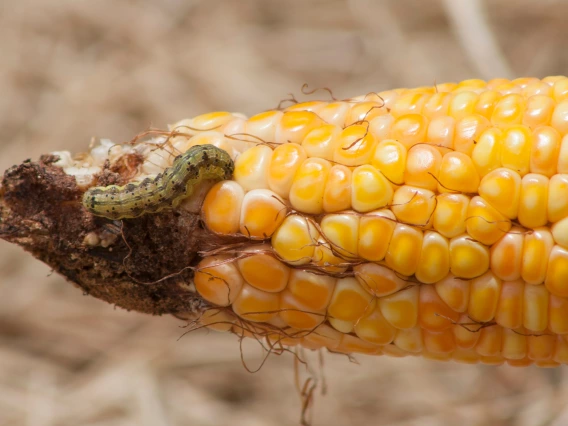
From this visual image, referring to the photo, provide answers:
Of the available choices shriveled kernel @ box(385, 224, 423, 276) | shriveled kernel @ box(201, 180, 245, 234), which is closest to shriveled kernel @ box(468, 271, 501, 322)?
shriveled kernel @ box(385, 224, 423, 276)

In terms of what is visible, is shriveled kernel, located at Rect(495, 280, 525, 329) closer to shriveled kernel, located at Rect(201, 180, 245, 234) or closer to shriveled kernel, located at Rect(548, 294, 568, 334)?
shriveled kernel, located at Rect(548, 294, 568, 334)

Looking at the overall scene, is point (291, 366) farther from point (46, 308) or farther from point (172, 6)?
point (172, 6)

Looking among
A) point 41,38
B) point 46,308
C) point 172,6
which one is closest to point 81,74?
point 41,38

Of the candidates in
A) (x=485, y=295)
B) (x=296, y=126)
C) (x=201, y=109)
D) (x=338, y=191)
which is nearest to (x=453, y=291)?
(x=485, y=295)

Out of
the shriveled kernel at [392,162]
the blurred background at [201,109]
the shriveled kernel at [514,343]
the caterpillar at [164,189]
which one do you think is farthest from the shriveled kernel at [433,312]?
the blurred background at [201,109]

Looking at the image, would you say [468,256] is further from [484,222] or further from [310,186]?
[310,186]

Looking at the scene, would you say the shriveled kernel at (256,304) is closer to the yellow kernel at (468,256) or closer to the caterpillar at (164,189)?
the caterpillar at (164,189)
